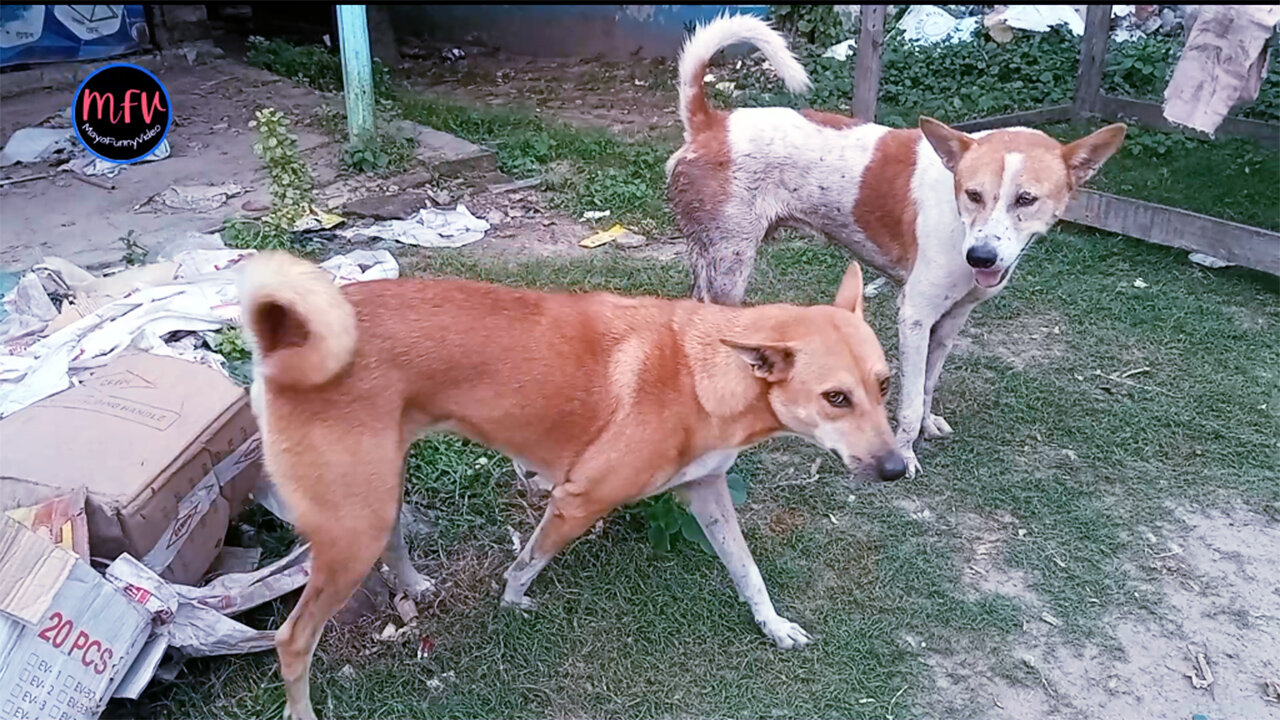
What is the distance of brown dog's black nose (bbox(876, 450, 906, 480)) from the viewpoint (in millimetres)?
2461

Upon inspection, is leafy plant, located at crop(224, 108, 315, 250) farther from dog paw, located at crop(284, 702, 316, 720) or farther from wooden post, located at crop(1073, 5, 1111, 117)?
wooden post, located at crop(1073, 5, 1111, 117)

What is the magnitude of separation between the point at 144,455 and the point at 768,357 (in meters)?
1.71

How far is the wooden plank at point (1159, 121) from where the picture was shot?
22.3 feet

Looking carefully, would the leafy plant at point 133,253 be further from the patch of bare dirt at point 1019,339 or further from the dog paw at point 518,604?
the patch of bare dirt at point 1019,339

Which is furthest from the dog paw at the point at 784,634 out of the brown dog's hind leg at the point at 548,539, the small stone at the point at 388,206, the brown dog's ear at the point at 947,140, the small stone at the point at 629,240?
the small stone at the point at 388,206

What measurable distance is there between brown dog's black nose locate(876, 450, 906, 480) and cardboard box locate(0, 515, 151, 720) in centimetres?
188

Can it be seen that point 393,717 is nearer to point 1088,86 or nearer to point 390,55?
point 1088,86

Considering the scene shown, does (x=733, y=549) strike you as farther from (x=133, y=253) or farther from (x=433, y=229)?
(x=133, y=253)

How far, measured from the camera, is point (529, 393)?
8.36 ft

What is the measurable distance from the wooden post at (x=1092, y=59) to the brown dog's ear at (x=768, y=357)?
5.98m

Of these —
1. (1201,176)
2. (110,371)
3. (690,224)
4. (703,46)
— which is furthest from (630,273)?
(1201,176)

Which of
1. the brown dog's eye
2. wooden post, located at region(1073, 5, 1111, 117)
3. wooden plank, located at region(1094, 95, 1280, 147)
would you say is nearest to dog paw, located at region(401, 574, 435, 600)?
the brown dog's eye

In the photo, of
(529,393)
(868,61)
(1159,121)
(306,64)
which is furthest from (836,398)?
(306,64)

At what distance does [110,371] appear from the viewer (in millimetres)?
3062
